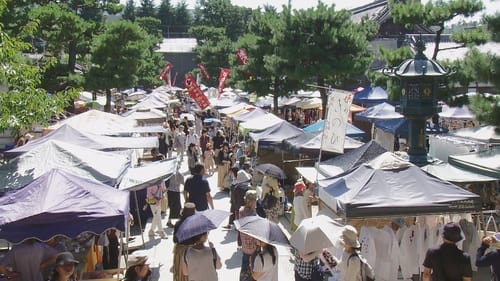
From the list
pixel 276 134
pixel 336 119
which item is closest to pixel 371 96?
pixel 276 134

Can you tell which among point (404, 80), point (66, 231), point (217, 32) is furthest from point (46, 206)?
point (217, 32)

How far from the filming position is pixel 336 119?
9.50 meters

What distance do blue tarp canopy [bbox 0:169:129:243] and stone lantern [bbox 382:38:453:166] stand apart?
6.14 m

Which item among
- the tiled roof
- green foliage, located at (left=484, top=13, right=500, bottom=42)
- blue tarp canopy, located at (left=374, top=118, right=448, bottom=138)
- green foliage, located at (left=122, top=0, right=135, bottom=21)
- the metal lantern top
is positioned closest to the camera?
green foliage, located at (left=484, top=13, right=500, bottom=42)

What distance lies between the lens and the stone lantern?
34.1 feet

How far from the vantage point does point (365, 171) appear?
7.79 metres

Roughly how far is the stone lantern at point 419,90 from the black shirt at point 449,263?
4898 millimetres

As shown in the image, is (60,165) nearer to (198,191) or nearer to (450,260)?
(198,191)

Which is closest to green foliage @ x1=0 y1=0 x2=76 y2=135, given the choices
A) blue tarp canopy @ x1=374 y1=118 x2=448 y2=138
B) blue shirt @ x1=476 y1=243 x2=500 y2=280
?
blue shirt @ x1=476 y1=243 x2=500 y2=280

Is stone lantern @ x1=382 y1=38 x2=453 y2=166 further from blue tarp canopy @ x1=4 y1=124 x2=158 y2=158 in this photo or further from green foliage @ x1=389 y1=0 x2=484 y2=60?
blue tarp canopy @ x1=4 y1=124 x2=158 y2=158

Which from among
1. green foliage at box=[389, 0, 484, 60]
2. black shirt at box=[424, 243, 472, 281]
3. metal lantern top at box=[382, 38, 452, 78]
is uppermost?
green foliage at box=[389, 0, 484, 60]

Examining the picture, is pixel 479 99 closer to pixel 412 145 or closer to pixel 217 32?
pixel 412 145

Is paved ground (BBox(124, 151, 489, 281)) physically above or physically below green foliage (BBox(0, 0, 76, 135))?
below

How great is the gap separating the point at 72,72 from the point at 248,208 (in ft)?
50.3
